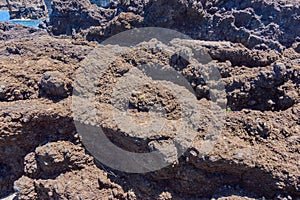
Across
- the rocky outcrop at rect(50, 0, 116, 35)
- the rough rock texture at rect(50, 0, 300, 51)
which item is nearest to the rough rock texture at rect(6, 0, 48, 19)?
the rocky outcrop at rect(50, 0, 116, 35)

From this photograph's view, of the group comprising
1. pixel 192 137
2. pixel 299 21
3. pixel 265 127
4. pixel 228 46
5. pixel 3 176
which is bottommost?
pixel 3 176

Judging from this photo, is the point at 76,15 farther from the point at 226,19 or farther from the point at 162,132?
the point at 162,132

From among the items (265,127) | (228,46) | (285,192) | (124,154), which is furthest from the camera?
(228,46)

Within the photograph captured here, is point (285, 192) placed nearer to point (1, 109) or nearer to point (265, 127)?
point (265, 127)

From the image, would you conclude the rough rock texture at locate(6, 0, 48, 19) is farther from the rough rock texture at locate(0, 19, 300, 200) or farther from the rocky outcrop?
the rough rock texture at locate(0, 19, 300, 200)

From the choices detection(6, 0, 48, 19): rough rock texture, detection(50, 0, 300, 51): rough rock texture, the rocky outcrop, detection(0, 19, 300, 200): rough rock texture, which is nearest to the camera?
detection(0, 19, 300, 200): rough rock texture

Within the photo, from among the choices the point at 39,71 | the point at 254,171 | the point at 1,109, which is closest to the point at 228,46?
the point at 254,171
